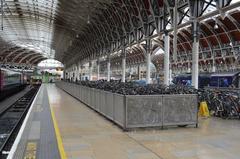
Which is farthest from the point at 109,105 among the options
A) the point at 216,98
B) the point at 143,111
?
the point at 216,98

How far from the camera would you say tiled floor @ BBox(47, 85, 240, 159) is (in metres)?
7.27

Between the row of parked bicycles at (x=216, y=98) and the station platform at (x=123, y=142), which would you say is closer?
the station platform at (x=123, y=142)

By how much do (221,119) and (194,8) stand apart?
8080mm

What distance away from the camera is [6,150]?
8.65 m

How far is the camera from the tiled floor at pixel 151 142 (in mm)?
7270

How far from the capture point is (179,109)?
35.5 feet

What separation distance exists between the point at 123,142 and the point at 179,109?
3015mm

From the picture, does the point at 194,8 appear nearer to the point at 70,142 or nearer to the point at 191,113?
the point at 191,113

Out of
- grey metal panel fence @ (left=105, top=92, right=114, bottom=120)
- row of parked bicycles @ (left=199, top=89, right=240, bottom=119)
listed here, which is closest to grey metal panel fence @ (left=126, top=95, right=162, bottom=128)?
grey metal panel fence @ (left=105, top=92, right=114, bottom=120)

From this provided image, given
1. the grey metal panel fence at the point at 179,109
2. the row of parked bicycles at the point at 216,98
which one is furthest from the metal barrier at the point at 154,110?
the row of parked bicycles at the point at 216,98

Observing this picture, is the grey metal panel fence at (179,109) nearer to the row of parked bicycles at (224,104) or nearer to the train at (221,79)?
the row of parked bicycles at (224,104)

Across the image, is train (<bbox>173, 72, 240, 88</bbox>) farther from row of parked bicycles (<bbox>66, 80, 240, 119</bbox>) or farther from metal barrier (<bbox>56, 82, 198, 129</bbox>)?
metal barrier (<bbox>56, 82, 198, 129</bbox>)

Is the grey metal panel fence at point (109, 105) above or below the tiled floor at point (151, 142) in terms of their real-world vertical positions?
above

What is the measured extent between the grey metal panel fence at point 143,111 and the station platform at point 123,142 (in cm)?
27
